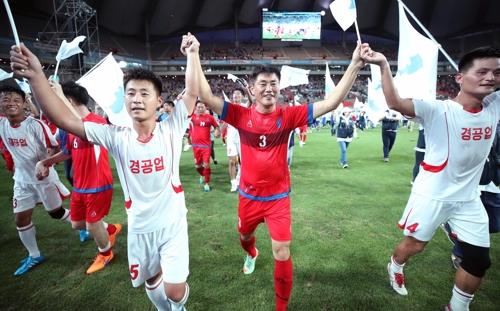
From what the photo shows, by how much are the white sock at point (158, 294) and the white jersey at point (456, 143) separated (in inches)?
106

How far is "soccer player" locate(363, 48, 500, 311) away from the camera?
2572mm

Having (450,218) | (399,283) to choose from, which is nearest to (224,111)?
(450,218)

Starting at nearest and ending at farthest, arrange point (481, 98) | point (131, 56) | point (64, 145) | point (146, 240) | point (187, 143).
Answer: point (146, 240), point (481, 98), point (64, 145), point (187, 143), point (131, 56)

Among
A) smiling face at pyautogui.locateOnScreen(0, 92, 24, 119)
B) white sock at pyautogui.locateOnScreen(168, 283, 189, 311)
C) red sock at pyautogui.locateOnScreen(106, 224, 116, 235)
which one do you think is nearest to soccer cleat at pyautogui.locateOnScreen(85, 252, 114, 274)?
red sock at pyautogui.locateOnScreen(106, 224, 116, 235)

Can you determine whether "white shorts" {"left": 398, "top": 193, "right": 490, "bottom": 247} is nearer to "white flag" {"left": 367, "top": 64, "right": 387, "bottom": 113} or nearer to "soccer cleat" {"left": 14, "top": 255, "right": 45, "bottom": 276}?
"soccer cleat" {"left": 14, "top": 255, "right": 45, "bottom": 276}

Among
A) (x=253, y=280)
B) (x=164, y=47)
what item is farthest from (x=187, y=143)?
(x=164, y=47)

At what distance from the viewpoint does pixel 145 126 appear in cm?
252

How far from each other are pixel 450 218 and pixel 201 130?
627 cm

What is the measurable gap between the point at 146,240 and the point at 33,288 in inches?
86.0

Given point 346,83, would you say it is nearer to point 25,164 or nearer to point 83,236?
point 25,164

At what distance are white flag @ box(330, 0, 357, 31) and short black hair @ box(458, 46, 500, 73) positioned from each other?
112cm

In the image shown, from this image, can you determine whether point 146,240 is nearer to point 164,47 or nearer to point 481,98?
point 481,98

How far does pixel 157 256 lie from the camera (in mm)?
2543

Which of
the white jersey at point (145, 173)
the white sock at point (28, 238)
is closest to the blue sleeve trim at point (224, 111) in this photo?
the white jersey at point (145, 173)
